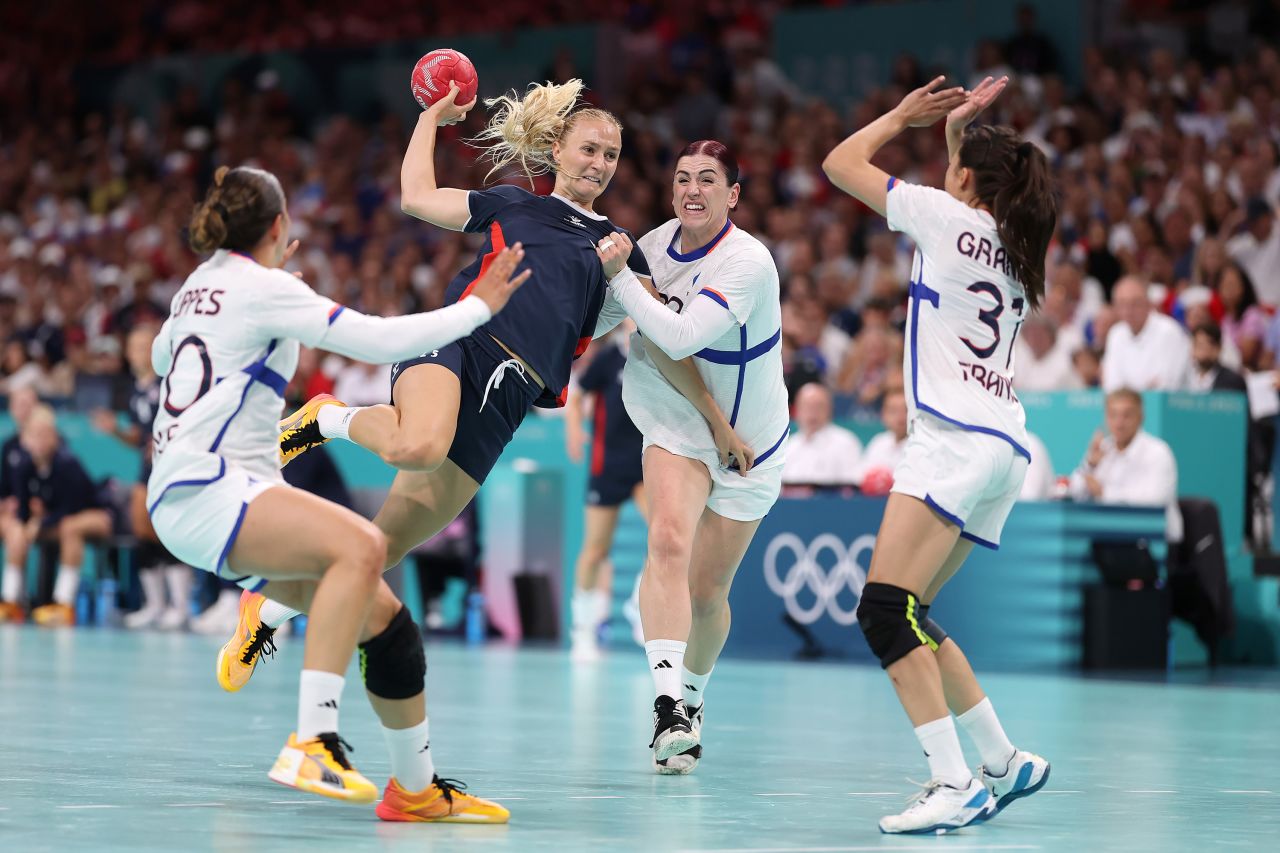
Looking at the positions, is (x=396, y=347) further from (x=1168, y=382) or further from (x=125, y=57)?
(x=125, y=57)

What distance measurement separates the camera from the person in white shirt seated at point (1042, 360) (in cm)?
1456

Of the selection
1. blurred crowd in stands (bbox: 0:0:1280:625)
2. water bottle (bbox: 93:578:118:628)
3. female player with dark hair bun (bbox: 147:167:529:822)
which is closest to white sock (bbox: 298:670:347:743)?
female player with dark hair bun (bbox: 147:167:529:822)

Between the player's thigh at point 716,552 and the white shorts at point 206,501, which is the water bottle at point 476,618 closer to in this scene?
the player's thigh at point 716,552

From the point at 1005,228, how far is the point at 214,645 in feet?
31.7

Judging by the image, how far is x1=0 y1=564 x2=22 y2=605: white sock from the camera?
17266 millimetres

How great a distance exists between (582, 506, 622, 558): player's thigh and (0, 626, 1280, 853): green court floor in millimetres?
1563

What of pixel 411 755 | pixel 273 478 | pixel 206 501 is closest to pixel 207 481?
pixel 206 501

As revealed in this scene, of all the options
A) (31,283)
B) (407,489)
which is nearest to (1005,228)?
(407,489)

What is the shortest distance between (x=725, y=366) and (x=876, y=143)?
1.48 metres

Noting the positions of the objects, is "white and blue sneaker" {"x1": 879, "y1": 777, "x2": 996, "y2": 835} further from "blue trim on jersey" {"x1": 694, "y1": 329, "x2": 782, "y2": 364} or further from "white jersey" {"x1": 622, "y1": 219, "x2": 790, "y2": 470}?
"blue trim on jersey" {"x1": 694, "y1": 329, "x2": 782, "y2": 364}

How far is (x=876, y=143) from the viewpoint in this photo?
5.76 metres

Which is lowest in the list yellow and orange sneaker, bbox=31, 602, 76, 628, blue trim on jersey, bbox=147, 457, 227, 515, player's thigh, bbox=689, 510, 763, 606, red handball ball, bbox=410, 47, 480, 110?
yellow and orange sneaker, bbox=31, 602, 76, 628

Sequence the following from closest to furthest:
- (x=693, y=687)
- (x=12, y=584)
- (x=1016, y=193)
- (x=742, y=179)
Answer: (x=1016, y=193), (x=693, y=687), (x=12, y=584), (x=742, y=179)

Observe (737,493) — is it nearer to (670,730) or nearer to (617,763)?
(670,730)
